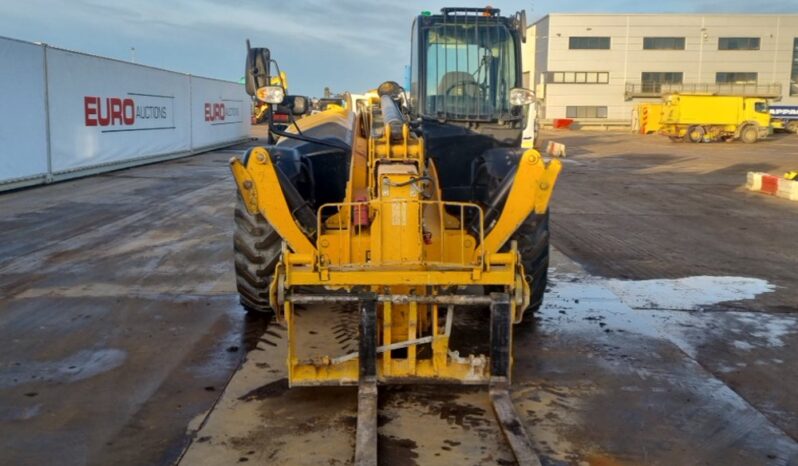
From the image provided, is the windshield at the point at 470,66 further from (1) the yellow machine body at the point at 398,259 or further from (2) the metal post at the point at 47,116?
(2) the metal post at the point at 47,116

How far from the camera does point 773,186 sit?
662 inches

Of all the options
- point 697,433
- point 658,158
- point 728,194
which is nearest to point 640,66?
point 658,158

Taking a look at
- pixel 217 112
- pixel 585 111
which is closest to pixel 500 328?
pixel 217 112

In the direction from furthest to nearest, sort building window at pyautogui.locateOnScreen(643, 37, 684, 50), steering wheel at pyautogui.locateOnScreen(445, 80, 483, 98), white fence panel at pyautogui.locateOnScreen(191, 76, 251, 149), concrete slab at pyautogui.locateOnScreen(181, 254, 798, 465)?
building window at pyautogui.locateOnScreen(643, 37, 684, 50)
white fence panel at pyautogui.locateOnScreen(191, 76, 251, 149)
steering wheel at pyautogui.locateOnScreen(445, 80, 483, 98)
concrete slab at pyautogui.locateOnScreen(181, 254, 798, 465)

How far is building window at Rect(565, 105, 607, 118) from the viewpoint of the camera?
193 feet

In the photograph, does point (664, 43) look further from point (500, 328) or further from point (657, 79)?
point (500, 328)

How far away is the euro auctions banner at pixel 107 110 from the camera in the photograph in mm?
17312

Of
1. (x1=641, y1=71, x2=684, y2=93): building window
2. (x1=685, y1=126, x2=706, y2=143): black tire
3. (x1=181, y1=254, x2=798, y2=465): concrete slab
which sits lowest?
(x1=181, y1=254, x2=798, y2=465): concrete slab

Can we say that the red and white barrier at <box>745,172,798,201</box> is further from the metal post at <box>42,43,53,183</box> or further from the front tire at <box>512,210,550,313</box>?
the metal post at <box>42,43,53,183</box>

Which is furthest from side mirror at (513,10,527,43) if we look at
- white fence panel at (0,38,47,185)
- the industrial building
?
the industrial building

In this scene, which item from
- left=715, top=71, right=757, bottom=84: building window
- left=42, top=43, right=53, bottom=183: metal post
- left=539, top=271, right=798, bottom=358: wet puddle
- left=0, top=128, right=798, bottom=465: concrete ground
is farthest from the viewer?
left=715, top=71, right=757, bottom=84: building window

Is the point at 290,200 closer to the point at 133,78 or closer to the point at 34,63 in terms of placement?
the point at 34,63

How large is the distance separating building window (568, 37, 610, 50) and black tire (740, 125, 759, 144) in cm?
2103

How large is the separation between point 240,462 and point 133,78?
1905 centimetres
